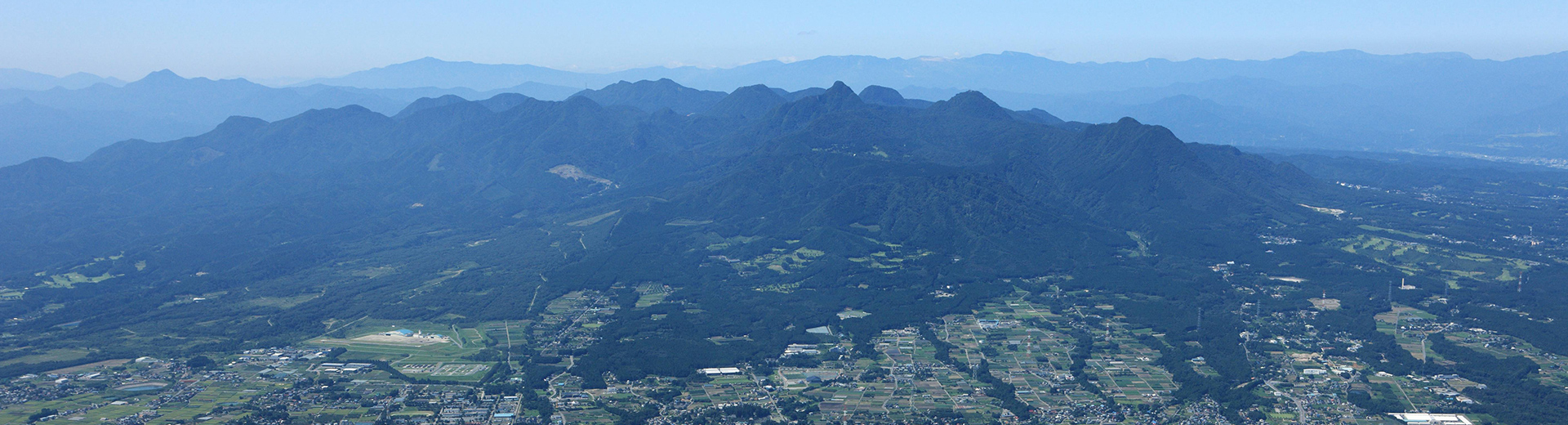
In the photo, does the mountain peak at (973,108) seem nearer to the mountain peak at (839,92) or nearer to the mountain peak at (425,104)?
the mountain peak at (839,92)

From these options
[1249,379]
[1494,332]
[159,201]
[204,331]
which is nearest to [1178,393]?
[1249,379]

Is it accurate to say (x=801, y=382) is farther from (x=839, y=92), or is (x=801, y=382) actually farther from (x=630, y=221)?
(x=839, y=92)

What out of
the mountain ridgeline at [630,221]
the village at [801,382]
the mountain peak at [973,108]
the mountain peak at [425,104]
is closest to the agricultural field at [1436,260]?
the mountain ridgeline at [630,221]

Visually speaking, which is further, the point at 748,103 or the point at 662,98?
the point at 662,98

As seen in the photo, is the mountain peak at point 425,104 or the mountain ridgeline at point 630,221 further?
the mountain peak at point 425,104

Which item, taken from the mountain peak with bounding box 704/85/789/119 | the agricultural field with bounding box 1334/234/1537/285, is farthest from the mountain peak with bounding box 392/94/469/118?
the agricultural field with bounding box 1334/234/1537/285

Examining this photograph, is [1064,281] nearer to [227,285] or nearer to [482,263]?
[482,263]

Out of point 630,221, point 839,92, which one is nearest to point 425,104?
point 839,92

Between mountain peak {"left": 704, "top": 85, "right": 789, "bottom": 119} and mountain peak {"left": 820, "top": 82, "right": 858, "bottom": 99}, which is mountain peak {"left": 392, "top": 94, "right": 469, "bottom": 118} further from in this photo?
mountain peak {"left": 820, "top": 82, "right": 858, "bottom": 99}
